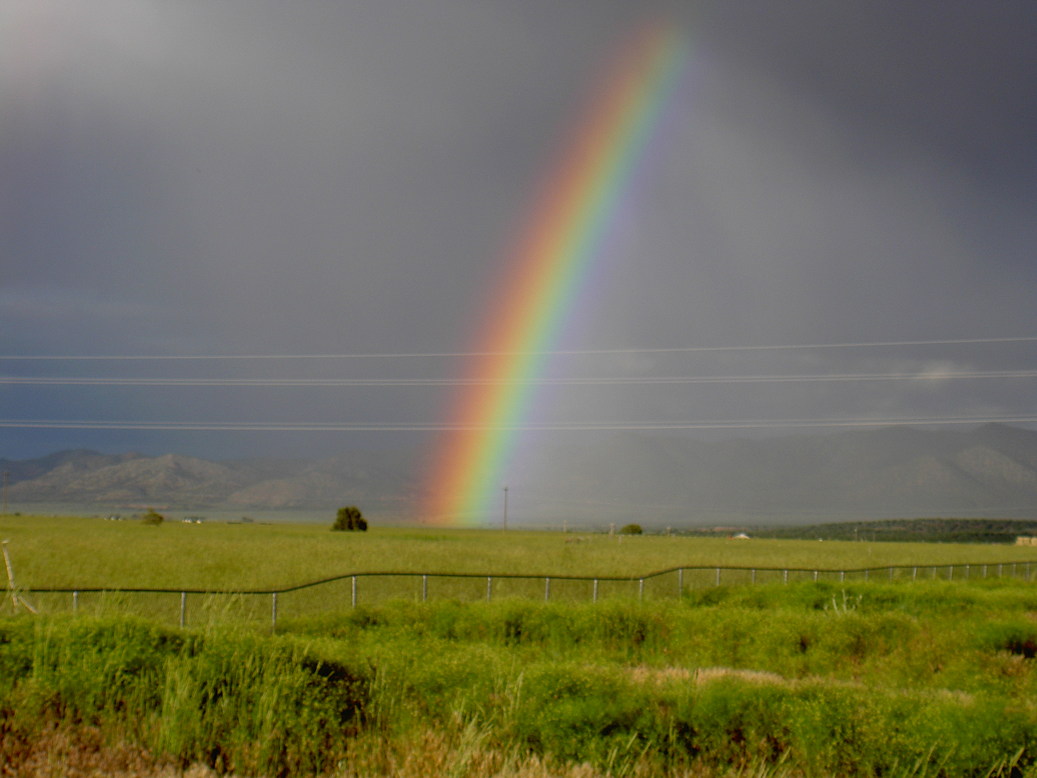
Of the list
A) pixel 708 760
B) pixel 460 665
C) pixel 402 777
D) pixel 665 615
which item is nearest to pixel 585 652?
pixel 665 615

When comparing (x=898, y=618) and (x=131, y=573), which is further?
(x=131, y=573)

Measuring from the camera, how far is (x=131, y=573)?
43.8 m

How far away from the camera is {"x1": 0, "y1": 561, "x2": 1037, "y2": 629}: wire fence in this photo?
2367 centimetres

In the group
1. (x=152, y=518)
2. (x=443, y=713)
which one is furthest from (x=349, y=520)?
(x=443, y=713)

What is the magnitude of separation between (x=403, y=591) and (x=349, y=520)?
71868 millimetres

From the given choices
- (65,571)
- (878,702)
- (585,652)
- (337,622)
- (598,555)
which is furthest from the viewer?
(598,555)

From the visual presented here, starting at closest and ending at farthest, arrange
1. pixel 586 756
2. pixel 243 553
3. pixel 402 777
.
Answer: pixel 402 777 → pixel 586 756 → pixel 243 553

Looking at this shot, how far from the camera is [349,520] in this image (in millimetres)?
107188

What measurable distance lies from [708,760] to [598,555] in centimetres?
5807

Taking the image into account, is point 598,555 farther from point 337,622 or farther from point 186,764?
point 186,764

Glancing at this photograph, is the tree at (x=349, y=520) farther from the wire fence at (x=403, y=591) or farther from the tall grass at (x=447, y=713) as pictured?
the tall grass at (x=447, y=713)

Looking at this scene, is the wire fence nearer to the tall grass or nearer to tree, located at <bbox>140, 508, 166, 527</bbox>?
the tall grass

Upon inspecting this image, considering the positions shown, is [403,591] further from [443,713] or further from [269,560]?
[443,713]

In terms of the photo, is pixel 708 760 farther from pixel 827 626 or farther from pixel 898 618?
pixel 898 618
